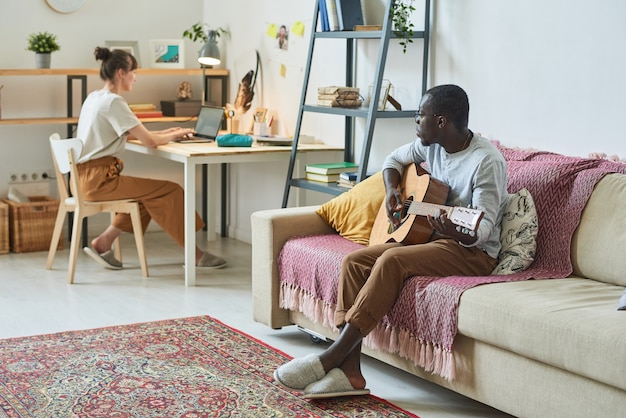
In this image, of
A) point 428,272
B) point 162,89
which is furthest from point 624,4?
point 162,89

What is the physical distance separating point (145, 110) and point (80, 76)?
441mm

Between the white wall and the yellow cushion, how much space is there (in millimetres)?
649

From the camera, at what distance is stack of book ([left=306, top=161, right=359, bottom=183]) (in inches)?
189

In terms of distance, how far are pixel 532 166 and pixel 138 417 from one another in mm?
1676

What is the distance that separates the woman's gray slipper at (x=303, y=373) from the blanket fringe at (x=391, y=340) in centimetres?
28

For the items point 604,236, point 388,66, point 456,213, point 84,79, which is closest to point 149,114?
point 84,79

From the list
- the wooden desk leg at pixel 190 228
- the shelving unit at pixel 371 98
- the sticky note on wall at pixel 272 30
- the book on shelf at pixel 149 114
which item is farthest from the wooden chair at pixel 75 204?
the sticky note on wall at pixel 272 30

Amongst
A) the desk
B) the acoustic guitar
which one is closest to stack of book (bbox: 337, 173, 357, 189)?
the desk

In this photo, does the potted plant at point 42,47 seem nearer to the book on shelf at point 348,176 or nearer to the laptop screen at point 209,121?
the laptop screen at point 209,121

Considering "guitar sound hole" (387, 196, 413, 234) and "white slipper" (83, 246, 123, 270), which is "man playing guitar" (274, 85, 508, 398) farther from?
"white slipper" (83, 246, 123, 270)

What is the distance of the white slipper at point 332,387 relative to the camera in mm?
3170

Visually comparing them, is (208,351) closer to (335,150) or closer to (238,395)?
(238,395)

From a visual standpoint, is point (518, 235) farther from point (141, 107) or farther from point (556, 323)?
point (141, 107)

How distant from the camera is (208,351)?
3.74 meters
